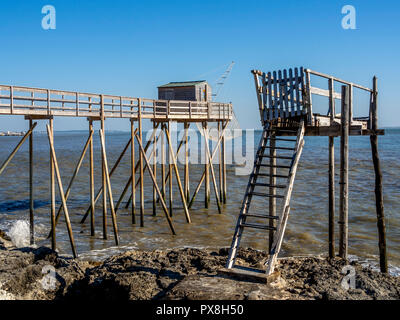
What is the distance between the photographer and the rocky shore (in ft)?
24.0

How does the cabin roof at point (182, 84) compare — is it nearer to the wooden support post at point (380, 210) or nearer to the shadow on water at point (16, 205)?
the shadow on water at point (16, 205)

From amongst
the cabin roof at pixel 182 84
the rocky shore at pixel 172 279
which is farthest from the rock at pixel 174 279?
the cabin roof at pixel 182 84

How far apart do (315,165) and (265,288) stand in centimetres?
3351

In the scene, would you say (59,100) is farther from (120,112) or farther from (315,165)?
(315,165)

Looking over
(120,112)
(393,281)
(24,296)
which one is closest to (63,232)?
(120,112)

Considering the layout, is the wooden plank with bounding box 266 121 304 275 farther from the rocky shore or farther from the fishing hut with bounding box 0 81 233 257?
the fishing hut with bounding box 0 81 233 257

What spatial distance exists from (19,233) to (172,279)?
8.53 meters

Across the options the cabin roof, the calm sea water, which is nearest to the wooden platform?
the calm sea water

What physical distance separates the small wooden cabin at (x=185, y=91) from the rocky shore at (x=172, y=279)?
12.1 metres

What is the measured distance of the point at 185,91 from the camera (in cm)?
2102

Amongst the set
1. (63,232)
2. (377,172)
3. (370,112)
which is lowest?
(63,232)

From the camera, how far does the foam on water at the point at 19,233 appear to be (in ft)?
44.7

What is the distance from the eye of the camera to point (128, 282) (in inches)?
320
